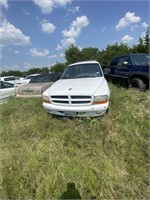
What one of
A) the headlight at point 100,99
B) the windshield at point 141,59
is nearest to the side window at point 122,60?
the windshield at point 141,59

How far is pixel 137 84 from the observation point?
7.23m

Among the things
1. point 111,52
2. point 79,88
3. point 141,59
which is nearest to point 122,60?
point 141,59

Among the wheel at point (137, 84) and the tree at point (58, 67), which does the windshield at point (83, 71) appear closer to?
the wheel at point (137, 84)

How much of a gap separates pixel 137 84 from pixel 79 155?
444 centimetres

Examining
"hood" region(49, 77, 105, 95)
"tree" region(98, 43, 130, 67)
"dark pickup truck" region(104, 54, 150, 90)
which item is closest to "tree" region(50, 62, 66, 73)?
"tree" region(98, 43, 130, 67)

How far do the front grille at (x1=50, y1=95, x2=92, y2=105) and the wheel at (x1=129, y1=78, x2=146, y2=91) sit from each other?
326 centimetres

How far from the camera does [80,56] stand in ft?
132

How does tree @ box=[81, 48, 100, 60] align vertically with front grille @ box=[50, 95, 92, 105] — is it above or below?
A: above

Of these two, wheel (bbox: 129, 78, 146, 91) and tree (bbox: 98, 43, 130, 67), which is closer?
wheel (bbox: 129, 78, 146, 91)

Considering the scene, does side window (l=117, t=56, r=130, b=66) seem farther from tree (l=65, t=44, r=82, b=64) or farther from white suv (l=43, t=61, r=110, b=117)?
tree (l=65, t=44, r=82, b=64)

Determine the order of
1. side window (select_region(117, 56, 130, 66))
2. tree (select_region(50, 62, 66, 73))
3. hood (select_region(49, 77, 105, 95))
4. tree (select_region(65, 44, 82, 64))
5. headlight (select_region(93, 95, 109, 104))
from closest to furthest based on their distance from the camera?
1. headlight (select_region(93, 95, 109, 104))
2. hood (select_region(49, 77, 105, 95))
3. side window (select_region(117, 56, 130, 66))
4. tree (select_region(65, 44, 82, 64))
5. tree (select_region(50, 62, 66, 73))

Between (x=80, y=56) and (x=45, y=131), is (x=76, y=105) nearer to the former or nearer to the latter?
(x=45, y=131)

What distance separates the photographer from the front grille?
4.52 meters

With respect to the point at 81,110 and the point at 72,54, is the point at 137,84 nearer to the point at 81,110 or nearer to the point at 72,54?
the point at 81,110
